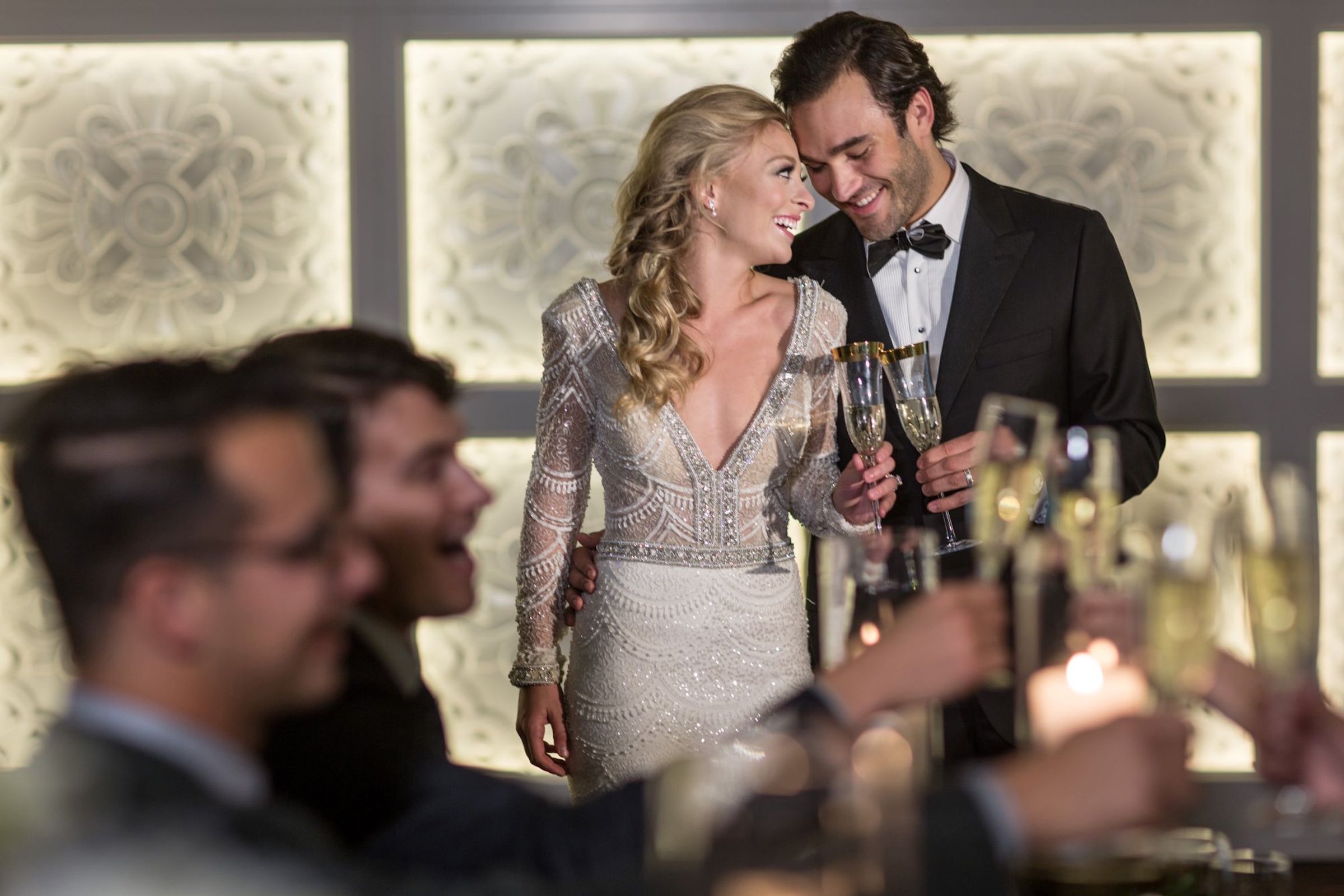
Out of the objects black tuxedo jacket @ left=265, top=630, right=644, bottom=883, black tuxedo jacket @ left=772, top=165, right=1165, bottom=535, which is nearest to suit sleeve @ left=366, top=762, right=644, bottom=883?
black tuxedo jacket @ left=265, top=630, right=644, bottom=883

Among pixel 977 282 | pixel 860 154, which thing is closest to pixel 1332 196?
pixel 977 282

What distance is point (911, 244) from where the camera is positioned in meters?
2.99

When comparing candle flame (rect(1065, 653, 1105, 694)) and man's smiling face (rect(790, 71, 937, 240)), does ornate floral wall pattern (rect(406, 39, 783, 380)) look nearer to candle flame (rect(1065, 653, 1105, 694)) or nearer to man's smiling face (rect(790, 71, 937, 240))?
man's smiling face (rect(790, 71, 937, 240))

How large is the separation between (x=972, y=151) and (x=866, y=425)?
6.88 ft

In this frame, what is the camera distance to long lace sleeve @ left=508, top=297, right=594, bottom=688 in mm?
2664

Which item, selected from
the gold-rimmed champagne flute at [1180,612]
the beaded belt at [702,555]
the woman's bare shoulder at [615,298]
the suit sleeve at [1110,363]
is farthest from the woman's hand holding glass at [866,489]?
the gold-rimmed champagne flute at [1180,612]

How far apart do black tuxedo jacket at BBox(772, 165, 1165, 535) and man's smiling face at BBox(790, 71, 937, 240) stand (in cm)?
12

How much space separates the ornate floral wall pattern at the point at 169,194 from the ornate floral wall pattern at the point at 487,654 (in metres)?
0.83

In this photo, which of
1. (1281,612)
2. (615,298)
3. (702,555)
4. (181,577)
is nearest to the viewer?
(181,577)

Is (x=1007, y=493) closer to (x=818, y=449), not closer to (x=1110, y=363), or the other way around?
(x=818, y=449)

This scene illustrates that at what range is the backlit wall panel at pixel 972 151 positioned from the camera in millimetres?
4094

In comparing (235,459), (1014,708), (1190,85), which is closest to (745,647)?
(1014,708)

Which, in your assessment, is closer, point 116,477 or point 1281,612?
point 116,477

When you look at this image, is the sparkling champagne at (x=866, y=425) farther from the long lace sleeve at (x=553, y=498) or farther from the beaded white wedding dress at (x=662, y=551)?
the long lace sleeve at (x=553, y=498)
